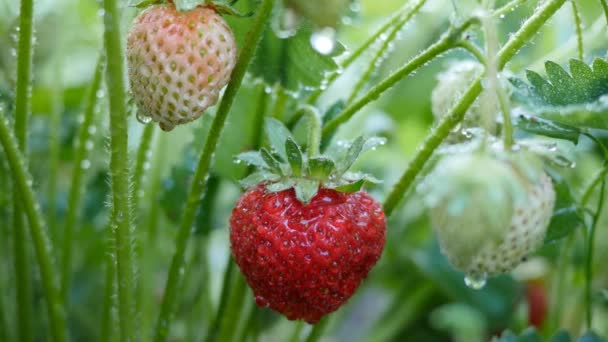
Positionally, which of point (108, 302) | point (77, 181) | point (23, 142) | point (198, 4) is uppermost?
point (198, 4)

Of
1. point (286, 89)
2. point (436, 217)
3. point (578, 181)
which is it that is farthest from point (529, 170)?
point (578, 181)

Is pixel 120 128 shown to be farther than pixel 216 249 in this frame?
No

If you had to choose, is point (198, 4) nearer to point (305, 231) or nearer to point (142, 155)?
point (305, 231)

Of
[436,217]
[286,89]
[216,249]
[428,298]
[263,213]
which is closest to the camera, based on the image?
[436,217]

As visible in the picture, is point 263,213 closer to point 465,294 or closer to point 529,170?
point 529,170

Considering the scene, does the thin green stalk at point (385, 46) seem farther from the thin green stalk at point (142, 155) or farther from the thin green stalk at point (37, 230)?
the thin green stalk at point (37, 230)

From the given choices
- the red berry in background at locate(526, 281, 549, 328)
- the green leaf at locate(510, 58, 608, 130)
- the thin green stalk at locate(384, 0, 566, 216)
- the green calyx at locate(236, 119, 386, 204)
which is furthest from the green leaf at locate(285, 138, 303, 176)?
the red berry in background at locate(526, 281, 549, 328)

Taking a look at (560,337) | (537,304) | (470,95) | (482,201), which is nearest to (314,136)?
(470,95)

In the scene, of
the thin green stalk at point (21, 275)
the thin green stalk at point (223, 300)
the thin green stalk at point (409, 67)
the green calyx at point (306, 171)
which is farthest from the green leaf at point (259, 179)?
the thin green stalk at point (21, 275)
